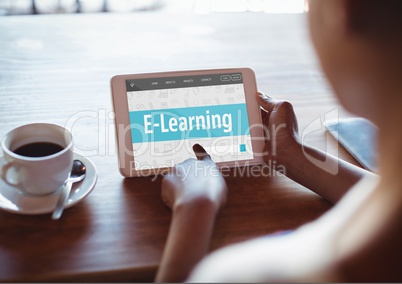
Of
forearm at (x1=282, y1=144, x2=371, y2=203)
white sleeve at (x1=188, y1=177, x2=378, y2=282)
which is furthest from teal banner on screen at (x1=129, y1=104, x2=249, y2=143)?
white sleeve at (x1=188, y1=177, x2=378, y2=282)

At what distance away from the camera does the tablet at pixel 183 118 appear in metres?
1.01

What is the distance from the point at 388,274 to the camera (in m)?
0.62

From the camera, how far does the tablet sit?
101cm

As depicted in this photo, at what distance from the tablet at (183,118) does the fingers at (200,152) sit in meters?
0.01

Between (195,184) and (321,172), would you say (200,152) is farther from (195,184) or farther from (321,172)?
(321,172)

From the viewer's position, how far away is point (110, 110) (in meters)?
1.18

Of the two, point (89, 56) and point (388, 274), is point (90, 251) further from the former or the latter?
point (89, 56)

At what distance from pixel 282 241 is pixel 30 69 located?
916 mm

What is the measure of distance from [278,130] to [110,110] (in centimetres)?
39

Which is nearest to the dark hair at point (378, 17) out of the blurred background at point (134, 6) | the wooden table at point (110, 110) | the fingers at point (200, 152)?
the wooden table at point (110, 110)

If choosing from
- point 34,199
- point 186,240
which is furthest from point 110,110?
point 186,240

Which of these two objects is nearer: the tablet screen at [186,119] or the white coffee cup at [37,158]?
the white coffee cup at [37,158]

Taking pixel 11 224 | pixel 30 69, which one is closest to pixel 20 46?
pixel 30 69

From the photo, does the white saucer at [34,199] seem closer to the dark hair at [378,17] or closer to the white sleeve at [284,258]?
the white sleeve at [284,258]
